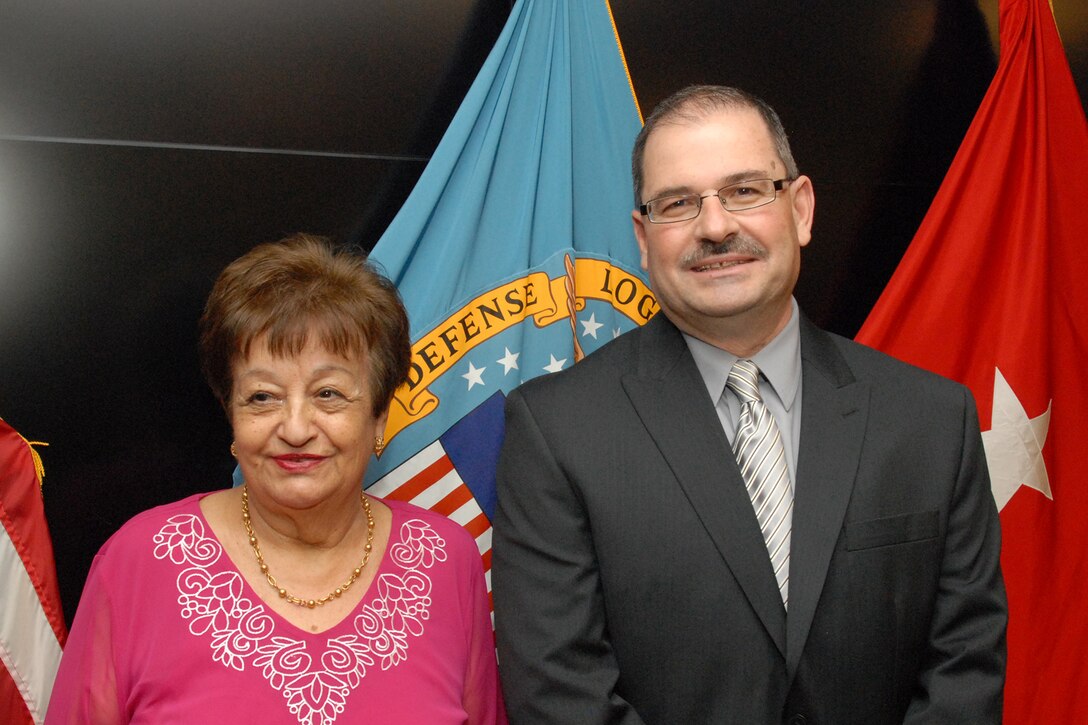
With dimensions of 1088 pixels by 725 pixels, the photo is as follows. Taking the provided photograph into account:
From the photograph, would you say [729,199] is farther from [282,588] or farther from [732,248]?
[282,588]

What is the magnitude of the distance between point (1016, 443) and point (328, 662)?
5.64 ft

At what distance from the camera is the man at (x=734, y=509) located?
1.64m

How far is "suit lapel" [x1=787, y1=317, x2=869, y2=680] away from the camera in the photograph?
162cm

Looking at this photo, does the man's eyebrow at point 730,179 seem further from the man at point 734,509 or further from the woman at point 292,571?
the woman at point 292,571

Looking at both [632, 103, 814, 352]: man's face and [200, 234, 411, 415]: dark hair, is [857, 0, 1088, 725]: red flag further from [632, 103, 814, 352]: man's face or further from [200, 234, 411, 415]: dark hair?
[200, 234, 411, 415]: dark hair

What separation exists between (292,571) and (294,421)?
28 cm

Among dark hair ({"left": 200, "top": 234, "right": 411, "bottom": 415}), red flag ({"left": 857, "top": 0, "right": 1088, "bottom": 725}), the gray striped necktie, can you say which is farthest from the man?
red flag ({"left": 857, "top": 0, "right": 1088, "bottom": 725})

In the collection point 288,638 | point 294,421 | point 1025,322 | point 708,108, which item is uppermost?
point 708,108

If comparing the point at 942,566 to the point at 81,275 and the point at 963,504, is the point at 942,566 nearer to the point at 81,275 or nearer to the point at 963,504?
the point at 963,504

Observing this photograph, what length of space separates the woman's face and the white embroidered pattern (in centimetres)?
15

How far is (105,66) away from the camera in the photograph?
81.3 inches

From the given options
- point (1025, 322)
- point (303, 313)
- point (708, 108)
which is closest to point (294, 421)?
point (303, 313)

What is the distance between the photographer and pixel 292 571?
175 centimetres

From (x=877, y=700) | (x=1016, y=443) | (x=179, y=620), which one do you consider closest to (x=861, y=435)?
(x=877, y=700)
